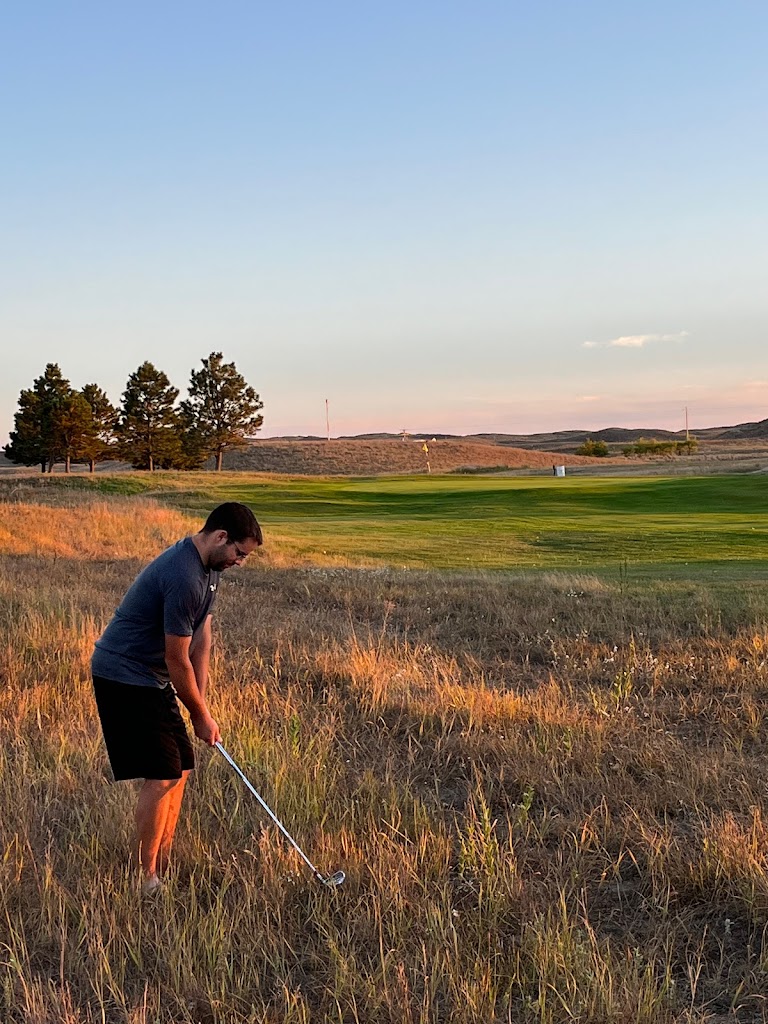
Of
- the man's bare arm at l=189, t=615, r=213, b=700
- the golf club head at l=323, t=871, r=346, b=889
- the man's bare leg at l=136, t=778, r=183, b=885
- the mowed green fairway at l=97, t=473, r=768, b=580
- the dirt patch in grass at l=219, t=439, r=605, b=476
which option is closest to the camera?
the golf club head at l=323, t=871, r=346, b=889

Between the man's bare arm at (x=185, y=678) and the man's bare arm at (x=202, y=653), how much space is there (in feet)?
0.72

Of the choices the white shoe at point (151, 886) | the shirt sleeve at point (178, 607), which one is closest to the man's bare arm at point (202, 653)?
the shirt sleeve at point (178, 607)

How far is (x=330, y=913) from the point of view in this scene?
369cm

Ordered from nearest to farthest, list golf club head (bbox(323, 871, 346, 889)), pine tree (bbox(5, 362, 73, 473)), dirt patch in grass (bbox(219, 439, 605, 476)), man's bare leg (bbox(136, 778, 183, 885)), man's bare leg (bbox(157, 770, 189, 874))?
golf club head (bbox(323, 871, 346, 889)), man's bare leg (bbox(136, 778, 183, 885)), man's bare leg (bbox(157, 770, 189, 874)), pine tree (bbox(5, 362, 73, 473)), dirt patch in grass (bbox(219, 439, 605, 476))

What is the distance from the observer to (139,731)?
4.06 m

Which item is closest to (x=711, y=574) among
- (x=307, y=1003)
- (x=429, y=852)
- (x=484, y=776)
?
(x=484, y=776)

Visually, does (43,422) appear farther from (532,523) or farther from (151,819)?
(151,819)

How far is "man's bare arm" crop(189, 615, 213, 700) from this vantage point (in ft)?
14.1

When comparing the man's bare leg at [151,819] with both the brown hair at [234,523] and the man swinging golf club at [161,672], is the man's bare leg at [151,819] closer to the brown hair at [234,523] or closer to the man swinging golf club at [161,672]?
the man swinging golf club at [161,672]

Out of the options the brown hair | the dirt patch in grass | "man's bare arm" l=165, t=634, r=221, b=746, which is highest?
the dirt patch in grass

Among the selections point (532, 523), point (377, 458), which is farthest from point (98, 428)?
point (532, 523)

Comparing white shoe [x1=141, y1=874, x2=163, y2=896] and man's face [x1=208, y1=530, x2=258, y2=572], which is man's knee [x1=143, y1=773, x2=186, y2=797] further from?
man's face [x1=208, y1=530, x2=258, y2=572]

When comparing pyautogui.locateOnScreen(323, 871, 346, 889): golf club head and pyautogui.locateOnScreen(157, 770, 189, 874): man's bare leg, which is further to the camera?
pyautogui.locateOnScreen(157, 770, 189, 874): man's bare leg

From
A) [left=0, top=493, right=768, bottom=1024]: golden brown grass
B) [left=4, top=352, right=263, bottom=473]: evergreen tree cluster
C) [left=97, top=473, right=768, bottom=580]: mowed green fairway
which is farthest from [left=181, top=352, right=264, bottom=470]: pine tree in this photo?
A: [left=0, top=493, right=768, bottom=1024]: golden brown grass
